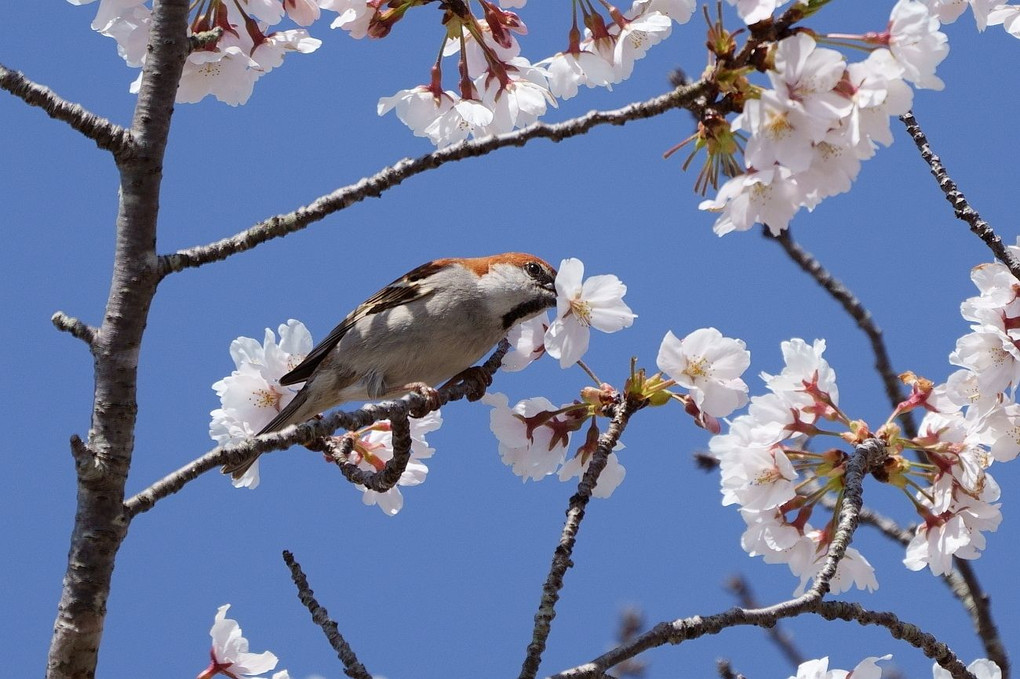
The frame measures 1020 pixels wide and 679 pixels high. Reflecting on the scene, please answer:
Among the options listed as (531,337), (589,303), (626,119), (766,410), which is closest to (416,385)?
(531,337)

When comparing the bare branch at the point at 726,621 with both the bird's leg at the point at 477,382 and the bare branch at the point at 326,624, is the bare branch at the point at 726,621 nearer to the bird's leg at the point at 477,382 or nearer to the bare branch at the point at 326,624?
the bare branch at the point at 326,624

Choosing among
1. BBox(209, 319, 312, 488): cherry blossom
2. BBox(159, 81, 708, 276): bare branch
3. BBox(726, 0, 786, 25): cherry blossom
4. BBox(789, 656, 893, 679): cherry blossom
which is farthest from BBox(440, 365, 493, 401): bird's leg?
BBox(726, 0, 786, 25): cherry blossom

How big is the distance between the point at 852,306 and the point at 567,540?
274cm

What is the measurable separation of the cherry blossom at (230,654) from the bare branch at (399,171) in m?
1.27

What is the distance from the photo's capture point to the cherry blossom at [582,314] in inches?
149

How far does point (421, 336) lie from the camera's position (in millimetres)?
5289

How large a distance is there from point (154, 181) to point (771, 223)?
6.14 ft

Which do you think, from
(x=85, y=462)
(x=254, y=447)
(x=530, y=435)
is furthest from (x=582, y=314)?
(x=85, y=462)

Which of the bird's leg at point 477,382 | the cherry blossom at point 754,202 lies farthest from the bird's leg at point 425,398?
the cherry blossom at point 754,202

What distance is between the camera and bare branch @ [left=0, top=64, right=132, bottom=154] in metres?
3.26

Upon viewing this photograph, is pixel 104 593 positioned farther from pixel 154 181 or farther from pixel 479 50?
pixel 479 50

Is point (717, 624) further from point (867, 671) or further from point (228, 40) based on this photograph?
point (228, 40)

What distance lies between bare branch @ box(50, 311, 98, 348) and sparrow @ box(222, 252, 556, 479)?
1889 millimetres

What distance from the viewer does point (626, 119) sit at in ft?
10.5
